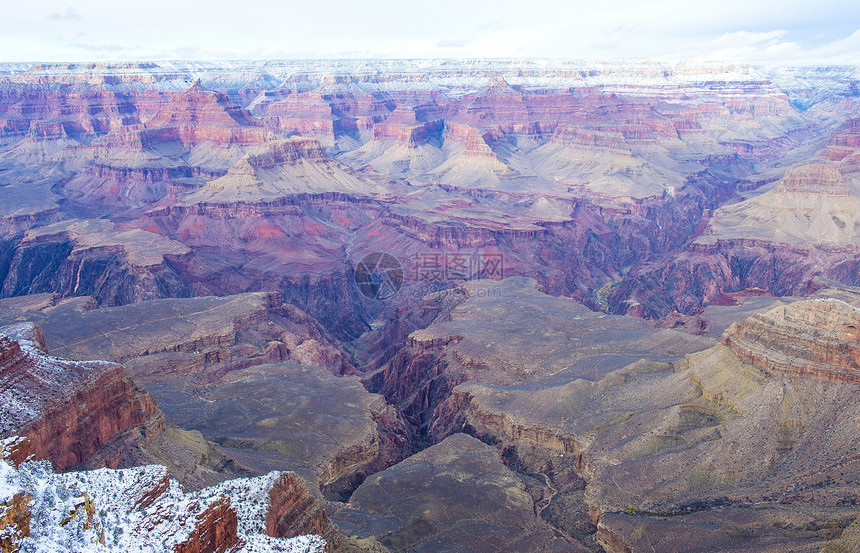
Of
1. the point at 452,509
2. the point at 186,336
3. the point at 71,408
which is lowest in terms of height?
the point at 186,336

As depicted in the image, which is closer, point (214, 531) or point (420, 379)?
point (214, 531)

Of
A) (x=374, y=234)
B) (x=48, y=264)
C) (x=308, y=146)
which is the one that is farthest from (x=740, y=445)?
(x=308, y=146)

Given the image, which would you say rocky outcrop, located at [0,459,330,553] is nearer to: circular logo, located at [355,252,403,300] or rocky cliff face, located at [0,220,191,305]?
rocky cliff face, located at [0,220,191,305]

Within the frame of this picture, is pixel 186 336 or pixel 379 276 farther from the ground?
pixel 186 336

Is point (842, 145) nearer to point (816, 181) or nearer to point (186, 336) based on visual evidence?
point (816, 181)

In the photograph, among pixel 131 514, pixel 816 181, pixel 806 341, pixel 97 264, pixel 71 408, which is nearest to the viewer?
pixel 131 514

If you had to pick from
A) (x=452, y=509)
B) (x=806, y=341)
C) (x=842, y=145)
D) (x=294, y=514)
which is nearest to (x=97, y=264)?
(x=452, y=509)

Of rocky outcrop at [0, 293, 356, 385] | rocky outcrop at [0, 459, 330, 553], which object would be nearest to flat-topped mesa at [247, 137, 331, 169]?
rocky outcrop at [0, 293, 356, 385]
